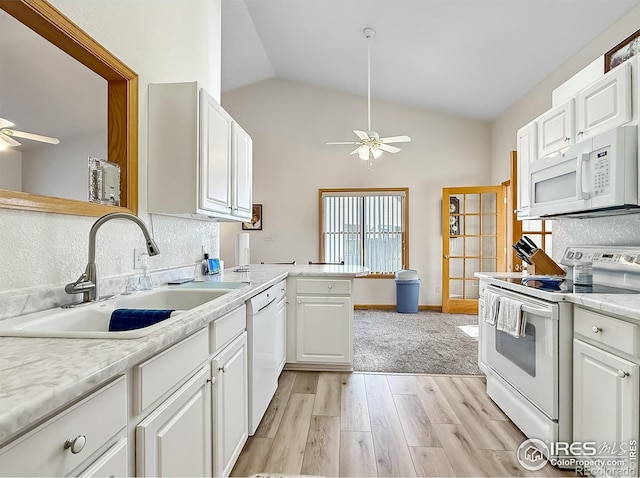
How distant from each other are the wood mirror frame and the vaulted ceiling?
8.59 ft

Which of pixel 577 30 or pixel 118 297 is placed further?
pixel 577 30

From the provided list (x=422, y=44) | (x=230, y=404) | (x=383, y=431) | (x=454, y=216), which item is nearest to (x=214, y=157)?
(x=230, y=404)

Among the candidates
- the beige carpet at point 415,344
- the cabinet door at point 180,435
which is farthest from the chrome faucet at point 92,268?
the beige carpet at point 415,344

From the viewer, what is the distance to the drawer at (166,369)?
33.0 inches

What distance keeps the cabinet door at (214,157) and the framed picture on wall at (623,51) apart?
2645mm

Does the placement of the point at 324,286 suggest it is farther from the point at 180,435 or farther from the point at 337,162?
the point at 337,162

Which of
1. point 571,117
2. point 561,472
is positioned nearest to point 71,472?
point 561,472

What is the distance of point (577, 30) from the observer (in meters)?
3.07

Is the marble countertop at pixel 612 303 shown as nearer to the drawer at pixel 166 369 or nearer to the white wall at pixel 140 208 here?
the drawer at pixel 166 369

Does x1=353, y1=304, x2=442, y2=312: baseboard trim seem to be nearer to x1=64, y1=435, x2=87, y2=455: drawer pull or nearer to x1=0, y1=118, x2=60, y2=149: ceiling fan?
x1=0, y1=118, x2=60, y2=149: ceiling fan

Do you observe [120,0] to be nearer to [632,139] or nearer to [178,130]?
[178,130]

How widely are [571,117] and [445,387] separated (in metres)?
2.09

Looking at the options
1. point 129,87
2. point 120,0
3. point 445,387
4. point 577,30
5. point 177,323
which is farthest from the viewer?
point 577,30

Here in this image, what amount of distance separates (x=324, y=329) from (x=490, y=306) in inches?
50.2
